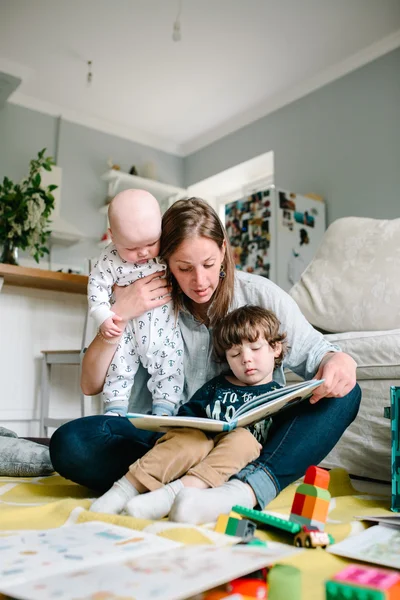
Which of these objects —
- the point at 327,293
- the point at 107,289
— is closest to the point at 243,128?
the point at 327,293

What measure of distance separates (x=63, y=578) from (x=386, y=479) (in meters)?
1.10

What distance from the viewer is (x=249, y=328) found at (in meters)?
1.17

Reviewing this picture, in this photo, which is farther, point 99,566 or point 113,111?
point 113,111

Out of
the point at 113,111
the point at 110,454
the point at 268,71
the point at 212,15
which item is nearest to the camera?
the point at 110,454

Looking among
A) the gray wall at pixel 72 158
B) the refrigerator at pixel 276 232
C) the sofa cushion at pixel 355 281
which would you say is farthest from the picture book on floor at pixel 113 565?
the gray wall at pixel 72 158

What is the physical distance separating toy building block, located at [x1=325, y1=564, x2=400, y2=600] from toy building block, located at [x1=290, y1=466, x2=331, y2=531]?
29 cm

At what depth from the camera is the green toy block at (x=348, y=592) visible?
1.47 feet

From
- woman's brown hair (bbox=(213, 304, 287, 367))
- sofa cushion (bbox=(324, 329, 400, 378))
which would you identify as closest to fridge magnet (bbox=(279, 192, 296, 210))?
sofa cushion (bbox=(324, 329, 400, 378))

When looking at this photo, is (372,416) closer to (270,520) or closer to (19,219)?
(270,520)

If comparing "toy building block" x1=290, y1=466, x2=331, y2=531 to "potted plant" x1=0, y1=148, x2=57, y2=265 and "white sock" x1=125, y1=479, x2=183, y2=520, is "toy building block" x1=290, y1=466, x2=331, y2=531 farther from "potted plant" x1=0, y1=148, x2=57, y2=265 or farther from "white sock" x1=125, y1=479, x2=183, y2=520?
"potted plant" x1=0, y1=148, x2=57, y2=265

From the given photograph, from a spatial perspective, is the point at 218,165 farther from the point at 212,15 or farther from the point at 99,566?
the point at 99,566

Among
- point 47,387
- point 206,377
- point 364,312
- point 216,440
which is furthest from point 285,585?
point 47,387

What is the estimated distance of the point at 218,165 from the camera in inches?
186

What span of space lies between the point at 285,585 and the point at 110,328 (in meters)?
0.81
